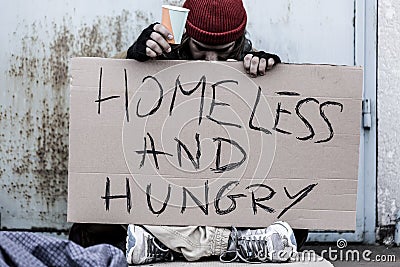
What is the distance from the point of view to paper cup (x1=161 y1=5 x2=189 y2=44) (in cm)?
193

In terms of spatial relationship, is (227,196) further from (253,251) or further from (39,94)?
(39,94)

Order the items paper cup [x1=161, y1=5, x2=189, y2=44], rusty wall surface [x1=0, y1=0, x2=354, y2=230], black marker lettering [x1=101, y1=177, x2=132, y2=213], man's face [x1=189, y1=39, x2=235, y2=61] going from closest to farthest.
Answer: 1. paper cup [x1=161, y1=5, x2=189, y2=44]
2. black marker lettering [x1=101, y1=177, x2=132, y2=213]
3. man's face [x1=189, y1=39, x2=235, y2=61]
4. rusty wall surface [x1=0, y1=0, x2=354, y2=230]

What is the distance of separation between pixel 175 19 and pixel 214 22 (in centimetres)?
22

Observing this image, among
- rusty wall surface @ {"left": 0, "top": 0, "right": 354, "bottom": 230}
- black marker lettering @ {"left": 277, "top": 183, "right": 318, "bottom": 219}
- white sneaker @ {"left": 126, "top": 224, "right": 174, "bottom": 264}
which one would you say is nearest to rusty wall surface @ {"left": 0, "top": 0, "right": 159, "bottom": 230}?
rusty wall surface @ {"left": 0, "top": 0, "right": 354, "bottom": 230}

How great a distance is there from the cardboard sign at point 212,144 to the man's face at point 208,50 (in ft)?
0.36

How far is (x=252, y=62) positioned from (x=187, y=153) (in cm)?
31

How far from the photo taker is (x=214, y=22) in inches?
84.2

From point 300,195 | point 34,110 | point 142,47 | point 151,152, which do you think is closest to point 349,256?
point 300,195

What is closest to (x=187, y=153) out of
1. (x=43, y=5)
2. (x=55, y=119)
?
(x=55, y=119)

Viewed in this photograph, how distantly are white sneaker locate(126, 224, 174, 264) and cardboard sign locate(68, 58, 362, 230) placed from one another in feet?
0.19

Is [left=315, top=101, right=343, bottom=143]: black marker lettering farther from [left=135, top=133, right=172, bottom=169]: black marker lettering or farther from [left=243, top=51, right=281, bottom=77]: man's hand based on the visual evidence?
[left=135, top=133, right=172, bottom=169]: black marker lettering

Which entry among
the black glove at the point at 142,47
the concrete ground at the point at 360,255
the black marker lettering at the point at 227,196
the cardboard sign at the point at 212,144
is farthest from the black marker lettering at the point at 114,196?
the concrete ground at the point at 360,255

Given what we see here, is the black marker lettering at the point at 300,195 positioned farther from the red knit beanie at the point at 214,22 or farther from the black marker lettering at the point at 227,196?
the red knit beanie at the point at 214,22

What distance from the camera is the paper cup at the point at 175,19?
6.33 feet
